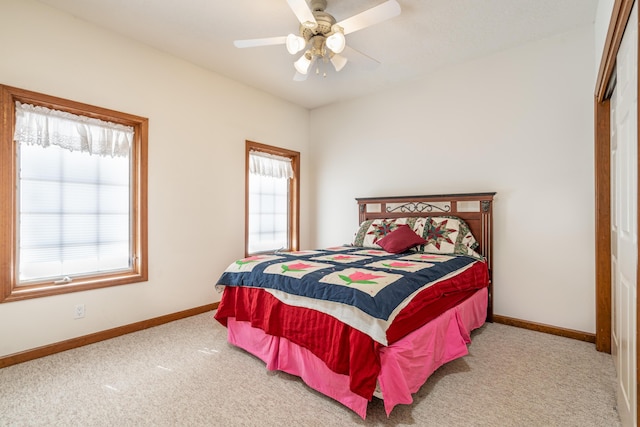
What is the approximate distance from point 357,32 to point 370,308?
2467 millimetres

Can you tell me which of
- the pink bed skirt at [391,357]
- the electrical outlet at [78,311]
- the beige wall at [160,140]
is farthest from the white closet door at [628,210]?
the electrical outlet at [78,311]

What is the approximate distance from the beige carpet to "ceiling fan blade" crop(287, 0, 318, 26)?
248cm

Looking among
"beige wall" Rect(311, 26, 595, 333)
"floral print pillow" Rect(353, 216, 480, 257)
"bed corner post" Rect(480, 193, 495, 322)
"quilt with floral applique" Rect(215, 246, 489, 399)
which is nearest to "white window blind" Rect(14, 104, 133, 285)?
"quilt with floral applique" Rect(215, 246, 489, 399)

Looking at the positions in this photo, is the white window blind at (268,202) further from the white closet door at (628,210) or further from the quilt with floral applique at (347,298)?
the white closet door at (628,210)

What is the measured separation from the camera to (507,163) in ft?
10.3

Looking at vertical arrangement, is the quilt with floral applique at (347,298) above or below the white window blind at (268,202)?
below

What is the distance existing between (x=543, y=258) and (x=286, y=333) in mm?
2525

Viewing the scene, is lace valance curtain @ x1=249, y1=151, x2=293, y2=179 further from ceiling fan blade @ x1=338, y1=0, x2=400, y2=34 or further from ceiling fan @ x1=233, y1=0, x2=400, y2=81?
ceiling fan blade @ x1=338, y1=0, x2=400, y2=34

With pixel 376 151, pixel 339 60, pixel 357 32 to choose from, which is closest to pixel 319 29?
pixel 339 60

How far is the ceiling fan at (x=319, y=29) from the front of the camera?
6.73 ft

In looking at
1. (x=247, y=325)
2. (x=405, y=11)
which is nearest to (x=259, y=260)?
(x=247, y=325)

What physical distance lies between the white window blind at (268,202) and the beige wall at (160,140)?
0.26 m

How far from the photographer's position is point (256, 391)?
196 centimetres

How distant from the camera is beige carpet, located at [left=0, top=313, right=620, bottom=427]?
1690 mm
